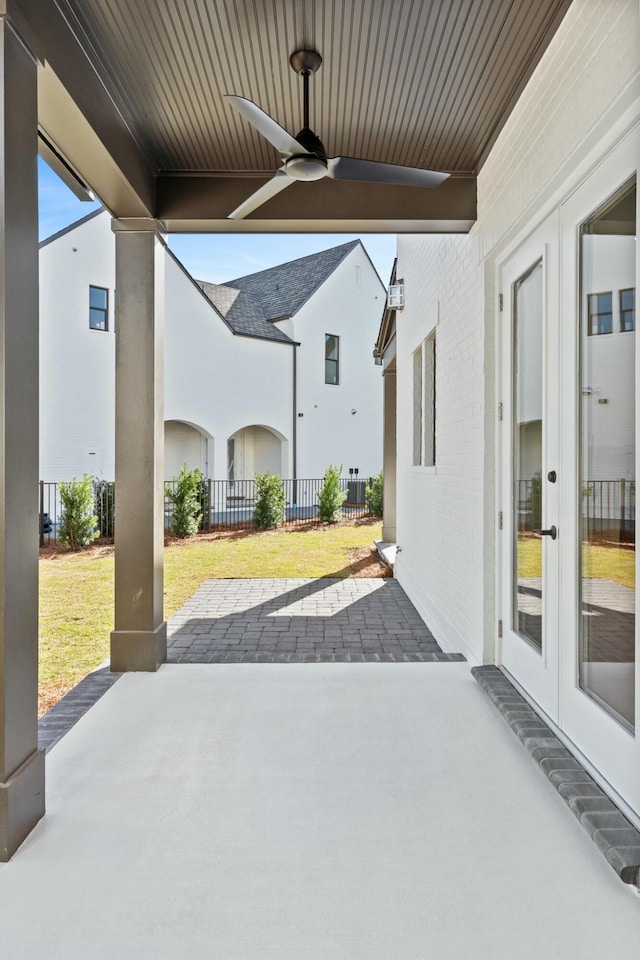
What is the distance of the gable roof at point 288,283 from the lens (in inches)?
722

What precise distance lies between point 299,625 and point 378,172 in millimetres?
3819

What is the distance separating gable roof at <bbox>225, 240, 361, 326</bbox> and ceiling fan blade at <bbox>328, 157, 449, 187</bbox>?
14583mm

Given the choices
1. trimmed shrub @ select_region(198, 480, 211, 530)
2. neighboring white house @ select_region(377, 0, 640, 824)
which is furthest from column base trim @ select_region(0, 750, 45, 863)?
trimmed shrub @ select_region(198, 480, 211, 530)

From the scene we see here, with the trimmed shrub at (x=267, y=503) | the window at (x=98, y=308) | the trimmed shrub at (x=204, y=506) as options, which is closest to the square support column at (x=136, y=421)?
the trimmed shrub at (x=204, y=506)

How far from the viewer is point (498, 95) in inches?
125

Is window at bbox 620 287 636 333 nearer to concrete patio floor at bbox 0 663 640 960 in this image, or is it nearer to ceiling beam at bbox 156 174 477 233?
concrete patio floor at bbox 0 663 640 960

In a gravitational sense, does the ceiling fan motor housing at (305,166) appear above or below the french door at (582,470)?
above

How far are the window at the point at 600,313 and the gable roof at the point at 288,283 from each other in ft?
51.1

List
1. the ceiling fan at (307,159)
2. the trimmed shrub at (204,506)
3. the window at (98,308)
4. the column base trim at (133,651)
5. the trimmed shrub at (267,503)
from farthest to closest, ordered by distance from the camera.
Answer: the window at (98,308), the trimmed shrub at (267,503), the trimmed shrub at (204,506), the column base trim at (133,651), the ceiling fan at (307,159)

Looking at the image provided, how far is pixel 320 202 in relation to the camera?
400cm

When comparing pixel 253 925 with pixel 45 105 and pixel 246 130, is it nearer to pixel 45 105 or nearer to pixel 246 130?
pixel 45 105

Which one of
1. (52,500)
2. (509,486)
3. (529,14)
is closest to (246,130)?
(529,14)

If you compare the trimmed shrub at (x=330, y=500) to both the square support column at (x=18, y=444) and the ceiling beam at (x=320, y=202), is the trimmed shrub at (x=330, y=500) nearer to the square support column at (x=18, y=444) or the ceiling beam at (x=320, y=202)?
the ceiling beam at (x=320, y=202)

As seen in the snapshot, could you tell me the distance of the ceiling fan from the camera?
2.75 meters
